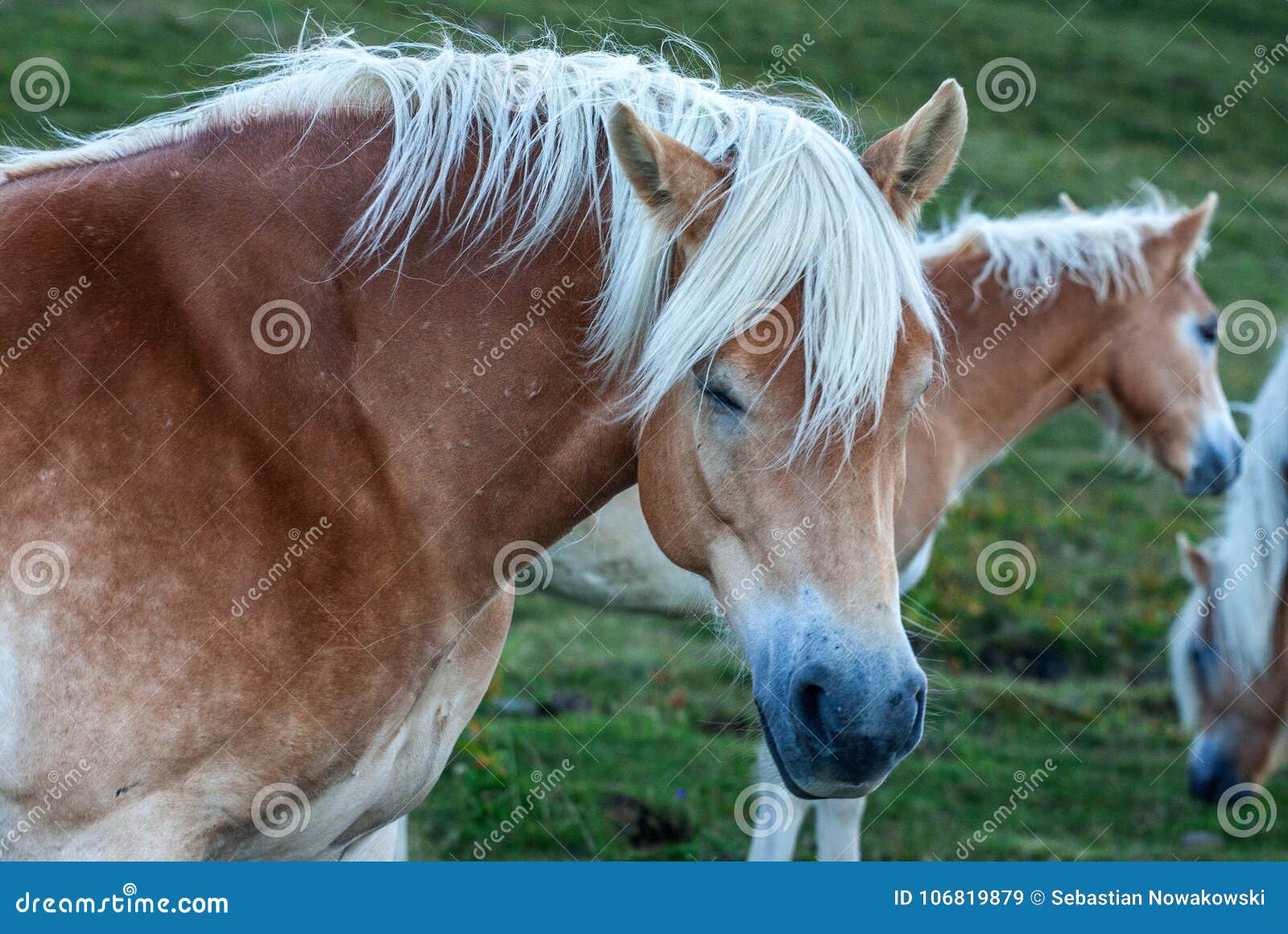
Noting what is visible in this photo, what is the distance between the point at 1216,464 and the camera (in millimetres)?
6316

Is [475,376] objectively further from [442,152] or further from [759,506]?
[759,506]

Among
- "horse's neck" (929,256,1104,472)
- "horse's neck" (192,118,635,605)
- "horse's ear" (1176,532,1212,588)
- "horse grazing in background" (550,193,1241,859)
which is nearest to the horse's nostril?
"horse's neck" (192,118,635,605)

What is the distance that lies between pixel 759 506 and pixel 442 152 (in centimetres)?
119

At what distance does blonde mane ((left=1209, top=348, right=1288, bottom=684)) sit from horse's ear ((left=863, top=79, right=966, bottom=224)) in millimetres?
4120

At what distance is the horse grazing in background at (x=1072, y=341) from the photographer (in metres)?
6.01

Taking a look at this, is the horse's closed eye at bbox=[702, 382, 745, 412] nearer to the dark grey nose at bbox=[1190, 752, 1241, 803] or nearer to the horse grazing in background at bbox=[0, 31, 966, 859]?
the horse grazing in background at bbox=[0, 31, 966, 859]

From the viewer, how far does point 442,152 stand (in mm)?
2818

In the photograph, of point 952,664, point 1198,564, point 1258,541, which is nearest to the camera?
point 1258,541

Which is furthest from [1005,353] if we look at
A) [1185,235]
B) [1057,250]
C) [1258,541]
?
[1258,541]

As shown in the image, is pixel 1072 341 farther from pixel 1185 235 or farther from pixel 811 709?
pixel 811 709

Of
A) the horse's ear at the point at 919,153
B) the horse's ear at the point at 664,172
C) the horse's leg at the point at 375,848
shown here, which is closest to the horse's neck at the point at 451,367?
the horse's ear at the point at 664,172

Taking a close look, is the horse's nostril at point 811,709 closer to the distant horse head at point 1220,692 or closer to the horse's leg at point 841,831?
the horse's leg at point 841,831

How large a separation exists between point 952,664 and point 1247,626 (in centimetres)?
214

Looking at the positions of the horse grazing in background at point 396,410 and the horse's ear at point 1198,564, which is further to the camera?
the horse's ear at point 1198,564
